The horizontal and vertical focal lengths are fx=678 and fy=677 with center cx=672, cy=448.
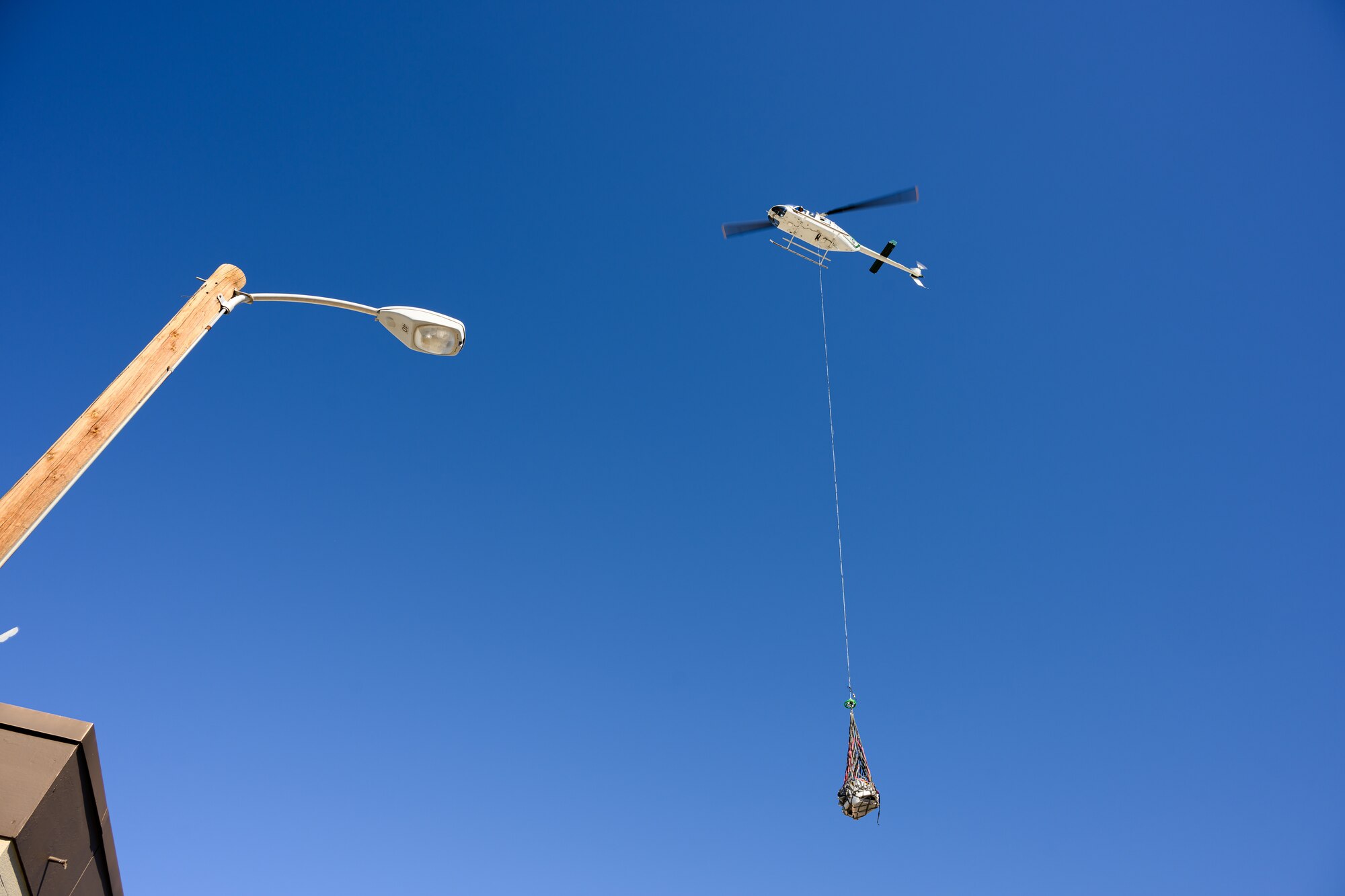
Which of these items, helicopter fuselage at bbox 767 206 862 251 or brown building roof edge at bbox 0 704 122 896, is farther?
helicopter fuselage at bbox 767 206 862 251

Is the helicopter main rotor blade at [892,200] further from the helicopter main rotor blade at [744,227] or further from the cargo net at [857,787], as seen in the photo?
the cargo net at [857,787]

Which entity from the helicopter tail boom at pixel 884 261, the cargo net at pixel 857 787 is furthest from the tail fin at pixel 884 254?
the cargo net at pixel 857 787

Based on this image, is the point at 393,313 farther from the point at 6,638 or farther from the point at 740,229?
the point at 740,229

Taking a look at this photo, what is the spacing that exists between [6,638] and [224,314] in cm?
200

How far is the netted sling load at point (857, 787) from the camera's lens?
1121 centimetres

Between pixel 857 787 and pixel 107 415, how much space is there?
11458 millimetres

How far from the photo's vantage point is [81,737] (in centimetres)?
686

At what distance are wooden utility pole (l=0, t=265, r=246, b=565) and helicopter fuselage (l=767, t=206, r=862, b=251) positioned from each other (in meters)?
17.2

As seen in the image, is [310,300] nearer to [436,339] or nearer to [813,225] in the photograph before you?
[436,339]

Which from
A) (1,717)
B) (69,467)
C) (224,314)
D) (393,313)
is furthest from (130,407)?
(1,717)

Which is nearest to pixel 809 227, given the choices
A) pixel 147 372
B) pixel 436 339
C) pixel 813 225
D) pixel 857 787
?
pixel 813 225

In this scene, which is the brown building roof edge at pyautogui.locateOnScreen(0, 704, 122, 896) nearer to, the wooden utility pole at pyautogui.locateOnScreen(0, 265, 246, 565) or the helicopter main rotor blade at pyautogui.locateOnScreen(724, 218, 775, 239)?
the wooden utility pole at pyautogui.locateOnScreen(0, 265, 246, 565)

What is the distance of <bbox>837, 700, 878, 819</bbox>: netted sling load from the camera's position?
11.2 metres

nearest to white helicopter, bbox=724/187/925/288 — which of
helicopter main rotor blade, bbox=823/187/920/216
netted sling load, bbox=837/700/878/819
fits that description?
helicopter main rotor blade, bbox=823/187/920/216
